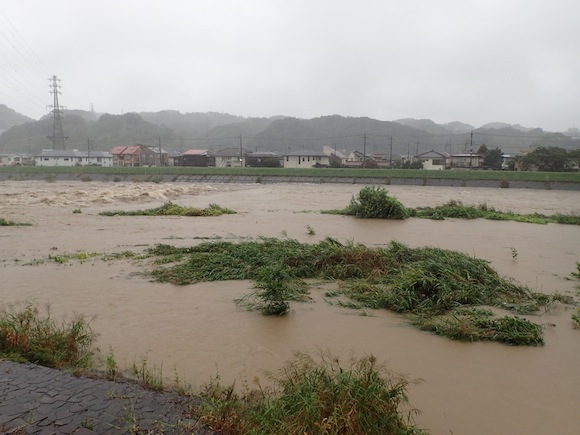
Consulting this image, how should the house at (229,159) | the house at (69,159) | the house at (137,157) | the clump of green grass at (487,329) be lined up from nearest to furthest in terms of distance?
the clump of green grass at (487,329) < the house at (69,159) < the house at (229,159) < the house at (137,157)

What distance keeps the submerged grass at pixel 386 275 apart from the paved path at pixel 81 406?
2879mm

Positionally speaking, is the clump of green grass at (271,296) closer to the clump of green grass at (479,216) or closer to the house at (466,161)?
the clump of green grass at (479,216)

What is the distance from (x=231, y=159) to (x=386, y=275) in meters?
65.4

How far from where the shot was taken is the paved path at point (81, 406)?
3623mm

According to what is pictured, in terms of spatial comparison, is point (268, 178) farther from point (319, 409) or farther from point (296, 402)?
point (319, 409)

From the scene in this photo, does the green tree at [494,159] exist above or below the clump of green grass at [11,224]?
above

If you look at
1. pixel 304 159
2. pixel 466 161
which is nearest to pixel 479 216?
pixel 466 161

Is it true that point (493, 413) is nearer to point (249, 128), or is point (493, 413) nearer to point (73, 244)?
point (73, 244)

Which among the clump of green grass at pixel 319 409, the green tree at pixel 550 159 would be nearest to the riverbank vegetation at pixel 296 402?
the clump of green grass at pixel 319 409

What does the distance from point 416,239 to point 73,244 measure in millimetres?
10813

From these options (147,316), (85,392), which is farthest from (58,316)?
(85,392)

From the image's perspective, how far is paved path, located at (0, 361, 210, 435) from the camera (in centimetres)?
362

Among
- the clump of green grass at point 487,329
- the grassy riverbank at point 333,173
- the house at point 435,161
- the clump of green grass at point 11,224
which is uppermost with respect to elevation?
the house at point 435,161

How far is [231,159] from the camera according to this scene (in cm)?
7162
